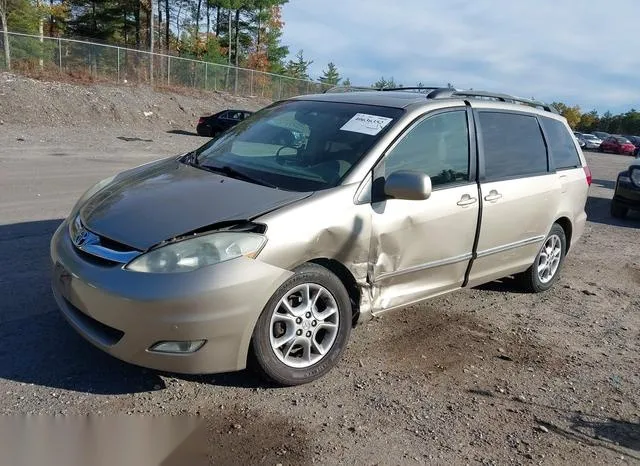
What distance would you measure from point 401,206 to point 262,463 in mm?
1930

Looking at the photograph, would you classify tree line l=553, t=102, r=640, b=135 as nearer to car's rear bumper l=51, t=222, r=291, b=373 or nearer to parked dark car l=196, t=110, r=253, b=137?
parked dark car l=196, t=110, r=253, b=137

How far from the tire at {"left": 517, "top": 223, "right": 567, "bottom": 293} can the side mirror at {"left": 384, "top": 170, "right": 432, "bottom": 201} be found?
2.28 m

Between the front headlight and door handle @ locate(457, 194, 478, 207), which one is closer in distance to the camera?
the front headlight

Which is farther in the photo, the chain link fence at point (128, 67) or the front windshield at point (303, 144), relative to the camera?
the chain link fence at point (128, 67)

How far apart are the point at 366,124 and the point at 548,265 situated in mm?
2779

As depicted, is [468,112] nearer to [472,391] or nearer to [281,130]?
[281,130]

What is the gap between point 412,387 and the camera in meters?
3.65

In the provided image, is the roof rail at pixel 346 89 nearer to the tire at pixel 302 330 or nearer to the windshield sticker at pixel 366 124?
the windshield sticker at pixel 366 124

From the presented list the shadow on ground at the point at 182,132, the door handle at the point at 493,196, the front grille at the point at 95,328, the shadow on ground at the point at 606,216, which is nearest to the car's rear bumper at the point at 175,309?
the front grille at the point at 95,328

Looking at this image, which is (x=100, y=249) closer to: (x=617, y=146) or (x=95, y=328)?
(x=95, y=328)

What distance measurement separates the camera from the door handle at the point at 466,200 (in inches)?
172

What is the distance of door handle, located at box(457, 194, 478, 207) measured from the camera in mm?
4379

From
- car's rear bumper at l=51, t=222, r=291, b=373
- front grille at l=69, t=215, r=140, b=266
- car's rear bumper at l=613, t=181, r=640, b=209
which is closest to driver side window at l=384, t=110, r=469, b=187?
car's rear bumper at l=51, t=222, r=291, b=373

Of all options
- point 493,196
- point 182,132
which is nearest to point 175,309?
point 493,196
